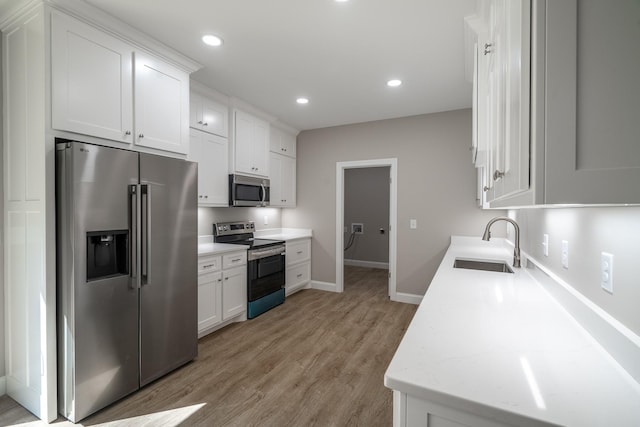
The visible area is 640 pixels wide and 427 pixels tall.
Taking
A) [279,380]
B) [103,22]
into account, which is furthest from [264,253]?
[103,22]

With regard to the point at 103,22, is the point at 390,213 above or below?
below

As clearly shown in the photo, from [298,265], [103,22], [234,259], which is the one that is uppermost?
[103,22]

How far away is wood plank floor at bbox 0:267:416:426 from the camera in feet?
5.90

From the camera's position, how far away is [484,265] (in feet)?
8.38

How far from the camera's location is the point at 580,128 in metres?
0.52

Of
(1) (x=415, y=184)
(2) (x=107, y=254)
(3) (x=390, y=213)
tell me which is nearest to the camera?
(2) (x=107, y=254)

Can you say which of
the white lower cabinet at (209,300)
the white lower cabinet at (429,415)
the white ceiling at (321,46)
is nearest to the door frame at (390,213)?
the white ceiling at (321,46)

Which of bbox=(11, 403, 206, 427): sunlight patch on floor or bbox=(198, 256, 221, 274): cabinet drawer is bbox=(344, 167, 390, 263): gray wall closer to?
bbox=(198, 256, 221, 274): cabinet drawer

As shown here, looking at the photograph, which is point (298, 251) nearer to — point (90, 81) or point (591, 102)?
point (90, 81)

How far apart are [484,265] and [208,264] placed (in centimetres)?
257

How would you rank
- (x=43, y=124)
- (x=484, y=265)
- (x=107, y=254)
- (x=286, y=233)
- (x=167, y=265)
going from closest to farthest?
(x=43, y=124) < (x=107, y=254) < (x=167, y=265) < (x=484, y=265) < (x=286, y=233)

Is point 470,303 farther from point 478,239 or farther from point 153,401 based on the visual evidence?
point 478,239

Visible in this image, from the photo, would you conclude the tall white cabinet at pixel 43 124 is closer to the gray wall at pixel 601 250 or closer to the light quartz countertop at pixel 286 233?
the light quartz countertop at pixel 286 233

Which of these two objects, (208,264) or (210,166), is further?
(210,166)
